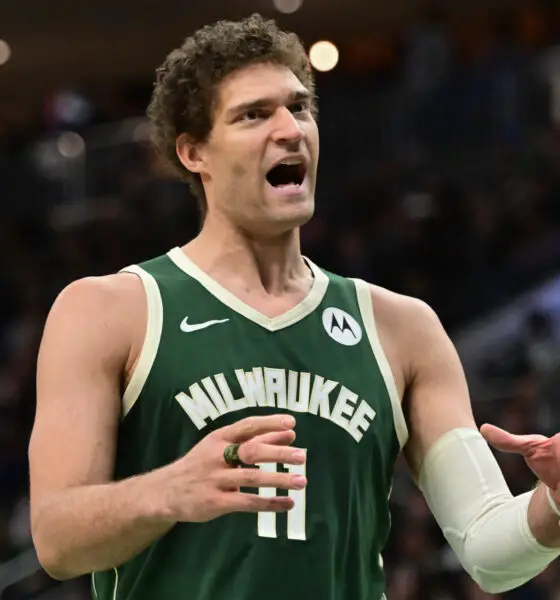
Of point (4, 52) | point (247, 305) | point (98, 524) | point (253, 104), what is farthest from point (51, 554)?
point (4, 52)

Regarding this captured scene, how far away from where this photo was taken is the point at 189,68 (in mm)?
3023

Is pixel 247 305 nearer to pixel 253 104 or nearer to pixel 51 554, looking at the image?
pixel 253 104

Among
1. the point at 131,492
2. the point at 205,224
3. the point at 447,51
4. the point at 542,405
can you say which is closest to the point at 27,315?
the point at 447,51

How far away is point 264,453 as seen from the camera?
2.15 metres

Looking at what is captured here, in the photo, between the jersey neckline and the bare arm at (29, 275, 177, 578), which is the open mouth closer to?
the jersey neckline

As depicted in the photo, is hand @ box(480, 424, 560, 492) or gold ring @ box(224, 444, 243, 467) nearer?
gold ring @ box(224, 444, 243, 467)

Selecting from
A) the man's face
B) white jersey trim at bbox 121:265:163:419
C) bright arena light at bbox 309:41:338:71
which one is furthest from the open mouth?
bright arena light at bbox 309:41:338:71

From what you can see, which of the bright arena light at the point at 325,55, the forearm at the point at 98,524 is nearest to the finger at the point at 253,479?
the forearm at the point at 98,524

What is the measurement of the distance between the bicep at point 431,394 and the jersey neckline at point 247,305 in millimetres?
235

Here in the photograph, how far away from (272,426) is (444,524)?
839 mm

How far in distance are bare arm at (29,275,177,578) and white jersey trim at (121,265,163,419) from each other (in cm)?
2

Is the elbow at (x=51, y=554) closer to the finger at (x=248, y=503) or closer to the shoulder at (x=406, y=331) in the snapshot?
the finger at (x=248, y=503)

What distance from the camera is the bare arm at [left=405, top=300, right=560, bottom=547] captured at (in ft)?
9.56

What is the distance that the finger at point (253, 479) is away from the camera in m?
2.15
